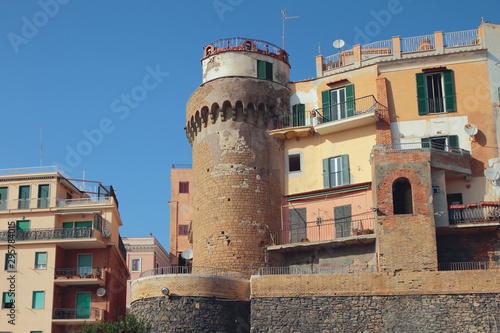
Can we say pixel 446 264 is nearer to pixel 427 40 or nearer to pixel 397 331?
pixel 397 331

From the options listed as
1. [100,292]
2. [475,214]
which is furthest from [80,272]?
[475,214]

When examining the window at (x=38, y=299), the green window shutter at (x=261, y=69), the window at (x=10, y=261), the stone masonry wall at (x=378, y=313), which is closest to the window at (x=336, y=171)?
the green window shutter at (x=261, y=69)

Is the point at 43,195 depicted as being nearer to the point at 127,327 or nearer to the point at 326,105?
the point at 127,327

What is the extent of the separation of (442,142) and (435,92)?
294 cm

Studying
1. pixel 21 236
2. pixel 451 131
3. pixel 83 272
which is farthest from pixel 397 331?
pixel 21 236

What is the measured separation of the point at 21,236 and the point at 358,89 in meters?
21.0

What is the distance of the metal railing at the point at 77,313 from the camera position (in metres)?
46.7

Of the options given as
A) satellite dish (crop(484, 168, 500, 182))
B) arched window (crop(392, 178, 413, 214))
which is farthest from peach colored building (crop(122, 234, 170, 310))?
satellite dish (crop(484, 168, 500, 182))

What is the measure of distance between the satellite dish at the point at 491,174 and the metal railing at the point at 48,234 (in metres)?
22.0

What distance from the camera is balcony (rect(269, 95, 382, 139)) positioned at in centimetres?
4525

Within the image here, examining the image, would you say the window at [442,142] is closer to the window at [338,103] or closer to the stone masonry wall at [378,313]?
the window at [338,103]

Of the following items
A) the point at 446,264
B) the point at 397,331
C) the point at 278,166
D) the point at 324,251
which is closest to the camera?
the point at 397,331

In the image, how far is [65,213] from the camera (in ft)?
161

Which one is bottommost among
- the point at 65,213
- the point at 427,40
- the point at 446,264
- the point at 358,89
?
the point at 446,264
